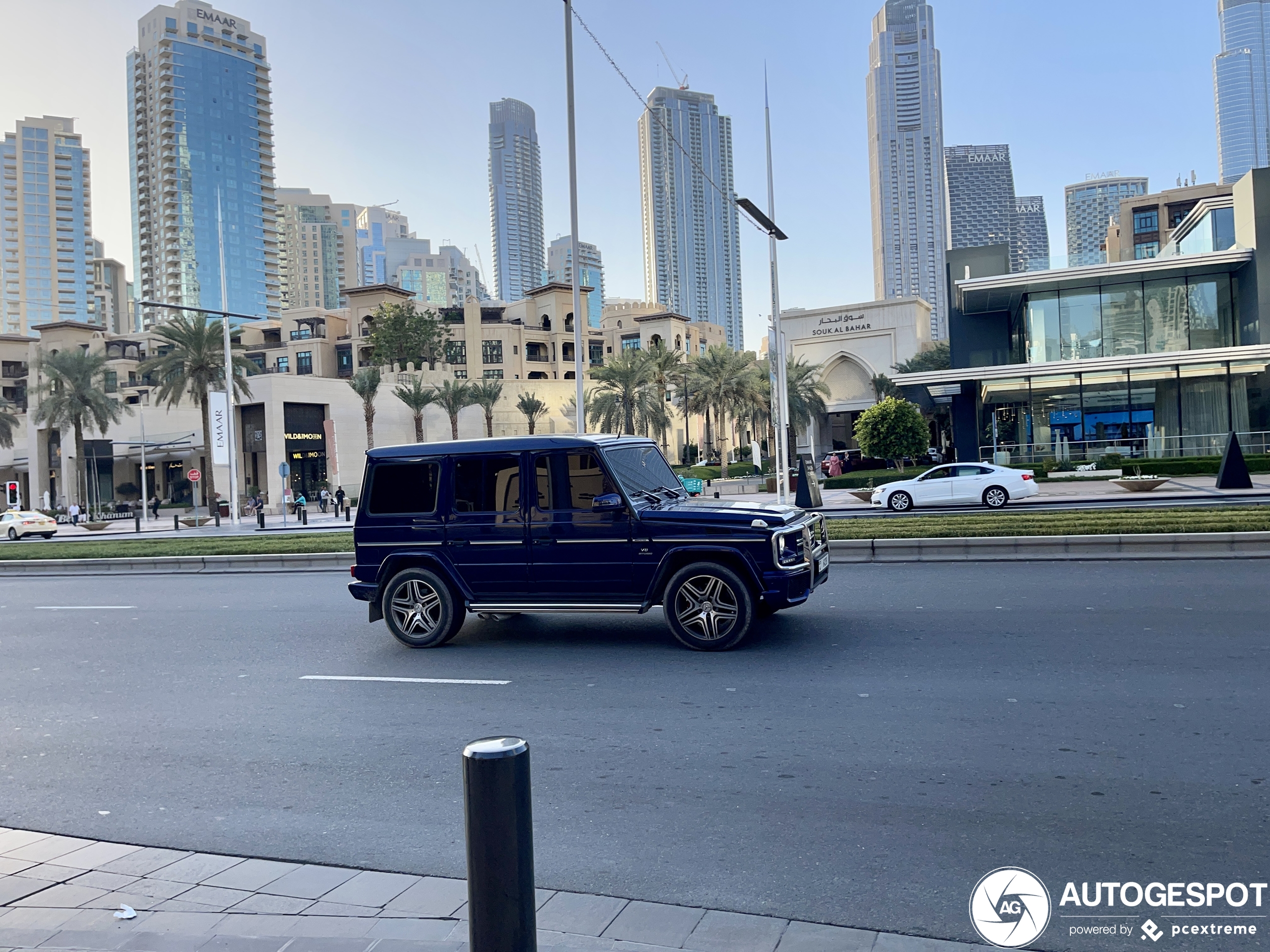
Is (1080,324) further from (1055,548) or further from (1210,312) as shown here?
(1055,548)

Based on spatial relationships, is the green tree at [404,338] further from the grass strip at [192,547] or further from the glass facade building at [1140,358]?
the grass strip at [192,547]

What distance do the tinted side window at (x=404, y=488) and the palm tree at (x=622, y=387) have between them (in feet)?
170

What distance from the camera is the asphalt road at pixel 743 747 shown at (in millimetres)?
4055

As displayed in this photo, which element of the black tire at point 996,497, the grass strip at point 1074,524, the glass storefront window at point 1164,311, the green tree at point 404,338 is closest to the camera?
the grass strip at point 1074,524

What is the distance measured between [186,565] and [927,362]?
2499 inches

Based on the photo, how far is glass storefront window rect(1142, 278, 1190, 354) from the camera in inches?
1515

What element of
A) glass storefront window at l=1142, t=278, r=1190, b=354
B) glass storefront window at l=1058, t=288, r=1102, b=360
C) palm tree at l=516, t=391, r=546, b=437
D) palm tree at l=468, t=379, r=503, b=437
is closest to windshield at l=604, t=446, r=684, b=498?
glass storefront window at l=1058, t=288, r=1102, b=360

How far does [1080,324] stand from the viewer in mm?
39719

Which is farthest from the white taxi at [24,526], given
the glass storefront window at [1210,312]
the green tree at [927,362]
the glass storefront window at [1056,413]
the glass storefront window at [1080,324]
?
the green tree at [927,362]

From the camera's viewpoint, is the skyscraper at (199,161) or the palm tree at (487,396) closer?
the palm tree at (487,396)

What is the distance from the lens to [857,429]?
43156 mm

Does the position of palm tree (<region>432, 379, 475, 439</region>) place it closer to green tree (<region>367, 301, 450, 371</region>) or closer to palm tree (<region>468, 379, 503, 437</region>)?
palm tree (<region>468, 379, 503, 437</region>)
